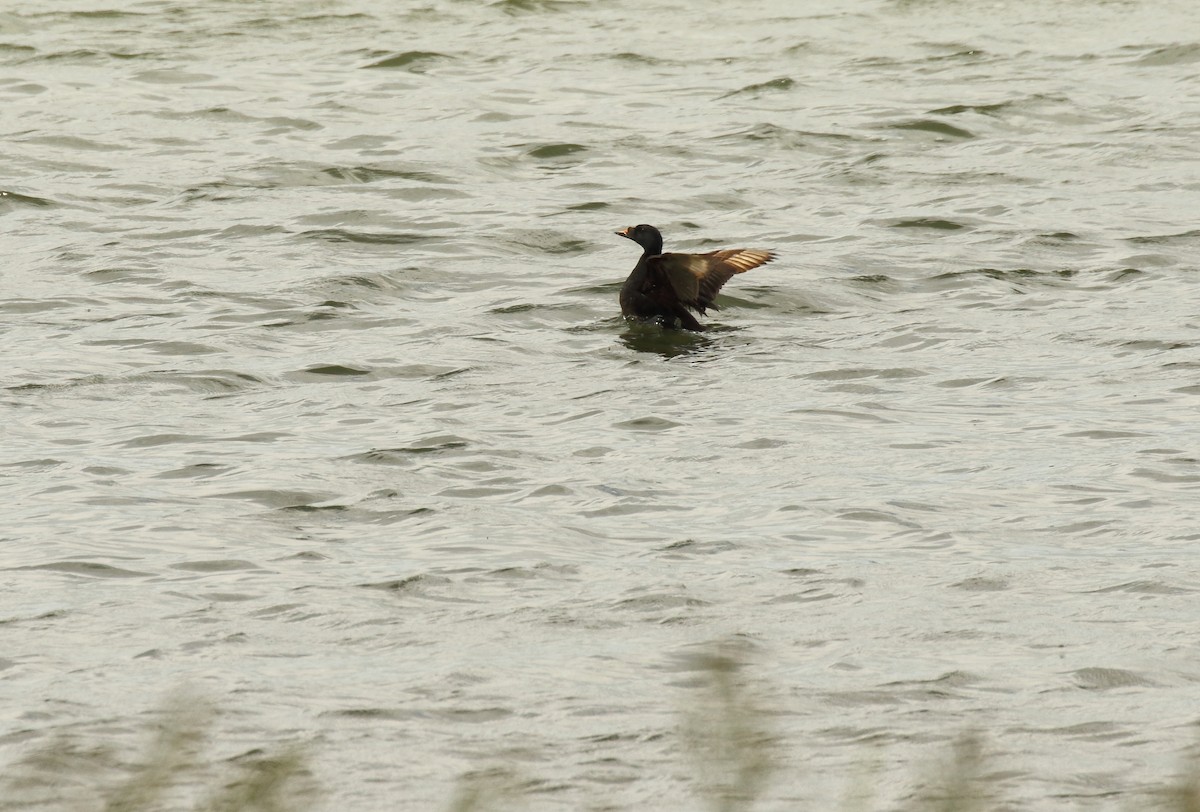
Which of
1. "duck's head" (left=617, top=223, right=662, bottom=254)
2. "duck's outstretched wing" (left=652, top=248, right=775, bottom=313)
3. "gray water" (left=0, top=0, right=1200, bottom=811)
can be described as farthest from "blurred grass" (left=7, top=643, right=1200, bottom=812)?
"duck's head" (left=617, top=223, right=662, bottom=254)

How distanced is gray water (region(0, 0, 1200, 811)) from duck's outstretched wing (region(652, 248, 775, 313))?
11.5 inches

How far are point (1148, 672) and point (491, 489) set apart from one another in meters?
3.20

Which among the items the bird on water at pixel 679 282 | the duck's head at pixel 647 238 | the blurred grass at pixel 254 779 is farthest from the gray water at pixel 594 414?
the duck's head at pixel 647 238

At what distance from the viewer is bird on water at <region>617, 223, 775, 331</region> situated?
473 inches

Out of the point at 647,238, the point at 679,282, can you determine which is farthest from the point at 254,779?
the point at 647,238

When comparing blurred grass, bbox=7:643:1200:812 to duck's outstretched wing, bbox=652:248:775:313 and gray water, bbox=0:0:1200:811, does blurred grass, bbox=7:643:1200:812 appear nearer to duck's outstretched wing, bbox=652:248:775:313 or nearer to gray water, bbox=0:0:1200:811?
gray water, bbox=0:0:1200:811

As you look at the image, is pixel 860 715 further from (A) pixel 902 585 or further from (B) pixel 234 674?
(B) pixel 234 674

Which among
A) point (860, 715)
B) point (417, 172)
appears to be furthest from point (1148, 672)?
point (417, 172)

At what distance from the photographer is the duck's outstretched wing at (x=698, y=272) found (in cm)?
1198

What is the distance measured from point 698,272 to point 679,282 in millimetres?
130

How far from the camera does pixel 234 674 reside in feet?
20.7

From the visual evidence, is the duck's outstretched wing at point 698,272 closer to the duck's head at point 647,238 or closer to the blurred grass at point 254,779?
the duck's head at point 647,238

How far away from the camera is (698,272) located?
1205 centimetres

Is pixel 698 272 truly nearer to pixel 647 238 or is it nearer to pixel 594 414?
pixel 647 238
